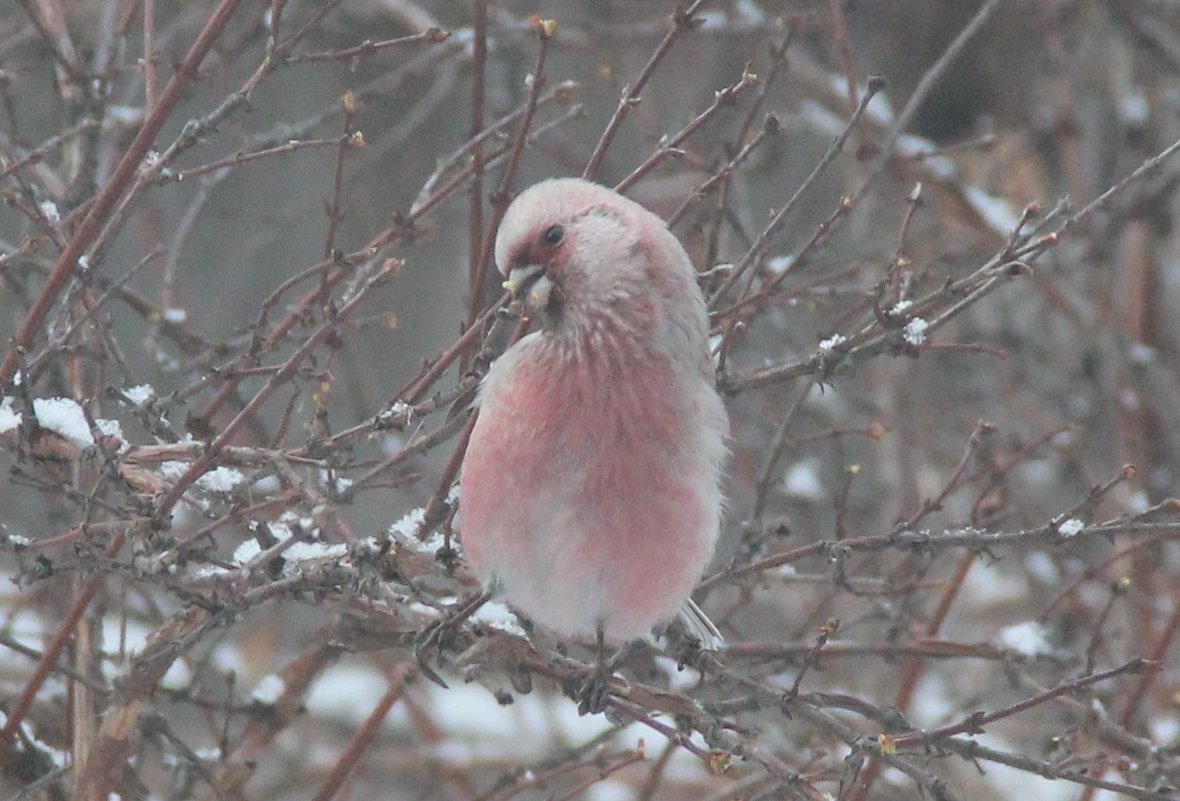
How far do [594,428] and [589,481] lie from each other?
12 cm

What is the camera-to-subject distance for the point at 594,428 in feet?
11.3

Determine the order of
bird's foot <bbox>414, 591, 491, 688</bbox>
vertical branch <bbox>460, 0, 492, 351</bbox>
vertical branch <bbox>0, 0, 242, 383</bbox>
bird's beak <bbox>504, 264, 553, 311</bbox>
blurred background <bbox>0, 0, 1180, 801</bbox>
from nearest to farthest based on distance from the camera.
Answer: vertical branch <bbox>0, 0, 242, 383</bbox> < blurred background <bbox>0, 0, 1180, 801</bbox> < bird's foot <bbox>414, 591, 491, 688</bbox> < bird's beak <bbox>504, 264, 553, 311</bbox> < vertical branch <bbox>460, 0, 492, 351</bbox>

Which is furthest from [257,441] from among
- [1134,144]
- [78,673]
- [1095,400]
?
[1134,144]

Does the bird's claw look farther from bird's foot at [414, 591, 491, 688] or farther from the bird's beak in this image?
the bird's beak

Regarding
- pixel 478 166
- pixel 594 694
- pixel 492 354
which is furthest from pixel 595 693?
pixel 478 166

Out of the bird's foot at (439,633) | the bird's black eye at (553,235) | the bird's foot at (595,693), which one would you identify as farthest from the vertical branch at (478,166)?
the bird's foot at (595,693)

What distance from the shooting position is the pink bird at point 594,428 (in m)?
3.42

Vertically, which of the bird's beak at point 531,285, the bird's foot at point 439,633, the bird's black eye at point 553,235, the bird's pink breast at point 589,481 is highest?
the bird's black eye at point 553,235

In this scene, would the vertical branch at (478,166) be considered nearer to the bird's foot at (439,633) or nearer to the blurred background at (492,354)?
the blurred background at (492,354)

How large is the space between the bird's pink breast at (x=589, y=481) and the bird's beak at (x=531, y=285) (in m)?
0.15

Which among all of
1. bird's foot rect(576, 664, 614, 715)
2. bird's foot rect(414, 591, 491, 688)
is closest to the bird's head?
bird's foot rect(414, 591, 491, 688)

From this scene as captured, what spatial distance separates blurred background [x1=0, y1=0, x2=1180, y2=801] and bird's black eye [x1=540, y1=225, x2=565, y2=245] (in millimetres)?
156

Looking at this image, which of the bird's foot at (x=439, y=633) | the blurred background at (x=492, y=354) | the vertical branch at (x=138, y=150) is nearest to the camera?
the vertical branch at (x=138, y=150)

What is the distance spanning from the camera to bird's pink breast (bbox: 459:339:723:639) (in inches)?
135
